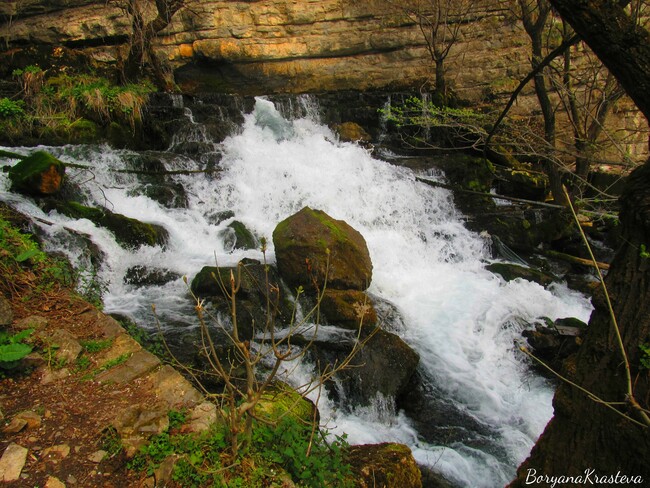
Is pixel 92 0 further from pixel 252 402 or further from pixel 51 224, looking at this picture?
pixel 252 402

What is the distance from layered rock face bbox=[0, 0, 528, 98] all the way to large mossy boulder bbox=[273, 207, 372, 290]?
1043 cm

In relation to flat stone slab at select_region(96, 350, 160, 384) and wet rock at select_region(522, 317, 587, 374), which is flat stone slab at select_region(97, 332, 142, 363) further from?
wet rock at select_region(522, 317, 587, 374)

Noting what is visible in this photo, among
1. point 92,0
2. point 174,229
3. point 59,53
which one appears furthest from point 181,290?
point 92,0

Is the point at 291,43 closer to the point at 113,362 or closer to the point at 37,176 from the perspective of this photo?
the point at 37,176

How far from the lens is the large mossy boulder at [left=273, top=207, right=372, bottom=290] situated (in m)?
6.04

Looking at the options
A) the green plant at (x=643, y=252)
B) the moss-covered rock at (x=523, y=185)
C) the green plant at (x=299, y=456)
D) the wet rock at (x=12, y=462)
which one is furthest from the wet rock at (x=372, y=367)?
the moss-covered rock at (x=523, y=185)

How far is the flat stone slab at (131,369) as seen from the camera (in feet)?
9.97

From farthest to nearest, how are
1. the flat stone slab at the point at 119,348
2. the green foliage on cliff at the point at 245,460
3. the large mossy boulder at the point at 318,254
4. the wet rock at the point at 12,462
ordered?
the large mossy boulder at the point at 318,254, the flat stone slab at the point at 119,348, the green foliage on cliff at the point at 245,460, the wet rock at the point at 12,462

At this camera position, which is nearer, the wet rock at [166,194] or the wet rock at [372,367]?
the wet rock at [372,367]

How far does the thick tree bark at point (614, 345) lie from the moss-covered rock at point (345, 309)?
3247mm

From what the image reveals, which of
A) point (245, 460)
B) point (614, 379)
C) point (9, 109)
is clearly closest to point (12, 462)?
point (245, 460)

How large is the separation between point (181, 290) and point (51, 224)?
1.98m

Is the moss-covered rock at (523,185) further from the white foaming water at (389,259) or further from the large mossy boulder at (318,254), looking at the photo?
the large mossy boulder at (318,254)

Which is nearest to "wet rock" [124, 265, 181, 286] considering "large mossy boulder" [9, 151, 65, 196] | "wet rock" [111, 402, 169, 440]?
"large mossy boulder" [9, 151, 65, 196]
